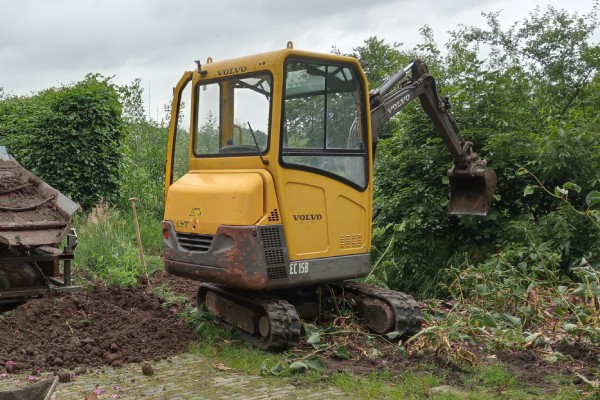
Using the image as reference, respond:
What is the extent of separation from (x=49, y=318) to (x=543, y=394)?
4.70 metres

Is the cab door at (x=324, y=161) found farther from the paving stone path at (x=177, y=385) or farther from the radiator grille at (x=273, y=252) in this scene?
the paving stone path at (x=177, y=385)

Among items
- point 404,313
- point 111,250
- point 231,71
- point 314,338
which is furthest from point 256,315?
point 111,250

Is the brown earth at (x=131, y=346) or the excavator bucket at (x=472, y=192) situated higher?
the excavator bucket at (x=472, y=192)

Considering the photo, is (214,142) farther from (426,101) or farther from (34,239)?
(426,101)

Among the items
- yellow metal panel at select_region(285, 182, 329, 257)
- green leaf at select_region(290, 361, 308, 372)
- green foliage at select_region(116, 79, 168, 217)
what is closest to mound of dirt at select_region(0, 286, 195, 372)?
green leaf at select_region(290, 361, 308, 372)

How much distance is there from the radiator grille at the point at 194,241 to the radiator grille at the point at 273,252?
0.61 metres

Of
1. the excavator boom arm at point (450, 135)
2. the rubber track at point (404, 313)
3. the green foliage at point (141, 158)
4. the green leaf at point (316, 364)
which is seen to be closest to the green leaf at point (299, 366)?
the green leaf at point (316, 364)

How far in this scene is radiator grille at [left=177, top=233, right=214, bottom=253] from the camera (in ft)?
23.2

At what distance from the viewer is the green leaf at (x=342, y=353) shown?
21.5ft

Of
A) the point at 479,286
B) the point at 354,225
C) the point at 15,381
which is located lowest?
the point at 15,381

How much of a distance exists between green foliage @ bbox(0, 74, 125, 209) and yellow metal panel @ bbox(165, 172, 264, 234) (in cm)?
729

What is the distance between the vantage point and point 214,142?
7547 mm

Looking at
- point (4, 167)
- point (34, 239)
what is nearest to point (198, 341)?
point (34, 239)

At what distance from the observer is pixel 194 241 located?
7.25 meters
